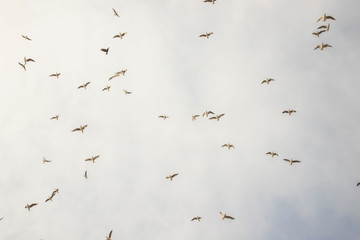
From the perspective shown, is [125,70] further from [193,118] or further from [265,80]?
[265,80]

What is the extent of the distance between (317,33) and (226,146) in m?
19.0

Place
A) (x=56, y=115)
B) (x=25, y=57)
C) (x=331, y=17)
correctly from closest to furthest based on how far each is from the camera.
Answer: (x=331, y=17) → (x=25, y=57) → (x=56, y=115)

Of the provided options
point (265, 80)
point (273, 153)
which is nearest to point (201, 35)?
point (265, 80)

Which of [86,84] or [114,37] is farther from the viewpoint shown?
[86,84]

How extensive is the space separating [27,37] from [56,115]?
1184 cm

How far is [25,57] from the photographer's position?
4297 cm

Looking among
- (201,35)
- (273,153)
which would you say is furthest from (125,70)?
(273,153)

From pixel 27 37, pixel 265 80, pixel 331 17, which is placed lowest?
pixel 27 37

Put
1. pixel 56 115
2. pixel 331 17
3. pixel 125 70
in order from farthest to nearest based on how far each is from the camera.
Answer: pixel 56 115 < pixel 125 70 < pixel 331 17

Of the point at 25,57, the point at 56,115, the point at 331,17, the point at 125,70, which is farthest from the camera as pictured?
the point at 56,115

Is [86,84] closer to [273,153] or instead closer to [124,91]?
[124,91]

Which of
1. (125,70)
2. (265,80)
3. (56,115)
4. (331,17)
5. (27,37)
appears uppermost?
(331,17)

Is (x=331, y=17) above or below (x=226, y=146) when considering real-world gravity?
above

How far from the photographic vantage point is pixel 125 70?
152 feet
